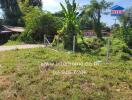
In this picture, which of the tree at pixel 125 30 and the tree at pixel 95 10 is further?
the tree at pixel 95 10

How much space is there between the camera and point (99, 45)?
26.6m

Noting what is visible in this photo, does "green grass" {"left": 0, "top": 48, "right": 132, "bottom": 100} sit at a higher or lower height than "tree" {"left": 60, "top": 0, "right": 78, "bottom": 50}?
lower

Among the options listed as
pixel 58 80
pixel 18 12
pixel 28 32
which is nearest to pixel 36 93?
pixel 58 80

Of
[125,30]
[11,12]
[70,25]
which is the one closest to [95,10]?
[125,30]


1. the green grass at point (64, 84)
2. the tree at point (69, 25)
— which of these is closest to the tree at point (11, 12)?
the tree at point (69, 25)

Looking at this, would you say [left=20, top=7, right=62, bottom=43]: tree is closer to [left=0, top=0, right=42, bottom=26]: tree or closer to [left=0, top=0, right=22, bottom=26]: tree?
[left=0, top=0, right=42, bottom=26]: tree

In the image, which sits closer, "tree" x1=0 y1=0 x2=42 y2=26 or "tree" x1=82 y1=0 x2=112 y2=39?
"tree" x1=82 y1=0 x2=112 y2=39

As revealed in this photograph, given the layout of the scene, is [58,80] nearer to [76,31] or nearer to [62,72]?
[62,72]

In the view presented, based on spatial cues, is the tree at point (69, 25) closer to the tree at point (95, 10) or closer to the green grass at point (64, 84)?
the green grass at point (64, 84)

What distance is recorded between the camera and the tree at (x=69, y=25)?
23953 mm

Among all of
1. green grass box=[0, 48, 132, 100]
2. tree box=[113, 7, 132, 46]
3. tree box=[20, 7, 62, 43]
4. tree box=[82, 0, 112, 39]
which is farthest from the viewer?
tree box=[82, 0, 112, 39]

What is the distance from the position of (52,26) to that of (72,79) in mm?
24375

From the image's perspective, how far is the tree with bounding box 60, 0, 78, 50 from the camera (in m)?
24.0

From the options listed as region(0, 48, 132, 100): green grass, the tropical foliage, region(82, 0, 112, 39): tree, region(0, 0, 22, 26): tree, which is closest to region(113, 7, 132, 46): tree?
region(82, 0, 112, 39): tree
